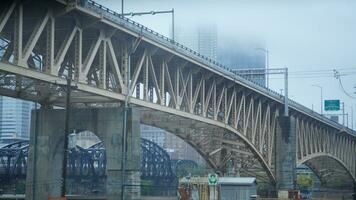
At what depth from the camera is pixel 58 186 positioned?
46.2m

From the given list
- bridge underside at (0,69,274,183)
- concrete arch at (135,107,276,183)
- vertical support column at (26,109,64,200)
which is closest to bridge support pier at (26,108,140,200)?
vertical support column at (26,109,64,200)

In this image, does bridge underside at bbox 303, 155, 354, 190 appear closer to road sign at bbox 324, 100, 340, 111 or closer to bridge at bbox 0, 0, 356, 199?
bridge at bbox 0, 0, 356, 199

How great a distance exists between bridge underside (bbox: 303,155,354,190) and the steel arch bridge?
28.9 m

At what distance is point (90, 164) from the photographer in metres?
123

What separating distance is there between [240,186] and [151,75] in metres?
12.1

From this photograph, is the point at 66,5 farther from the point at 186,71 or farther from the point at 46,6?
the point at 186,71

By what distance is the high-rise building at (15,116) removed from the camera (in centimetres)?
15425

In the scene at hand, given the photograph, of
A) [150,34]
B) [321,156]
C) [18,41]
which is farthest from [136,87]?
[321,156]

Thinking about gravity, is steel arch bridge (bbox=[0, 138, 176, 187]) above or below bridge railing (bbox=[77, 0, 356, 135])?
below

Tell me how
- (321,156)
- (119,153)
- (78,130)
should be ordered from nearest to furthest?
(119,153)
(78,130)
(321,156)

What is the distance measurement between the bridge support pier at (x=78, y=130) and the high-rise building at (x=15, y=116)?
104m

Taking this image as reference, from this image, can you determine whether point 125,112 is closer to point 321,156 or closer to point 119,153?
A: point 119,153

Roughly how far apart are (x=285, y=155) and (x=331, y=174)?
51.5 meters

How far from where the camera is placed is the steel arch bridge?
118 meters
